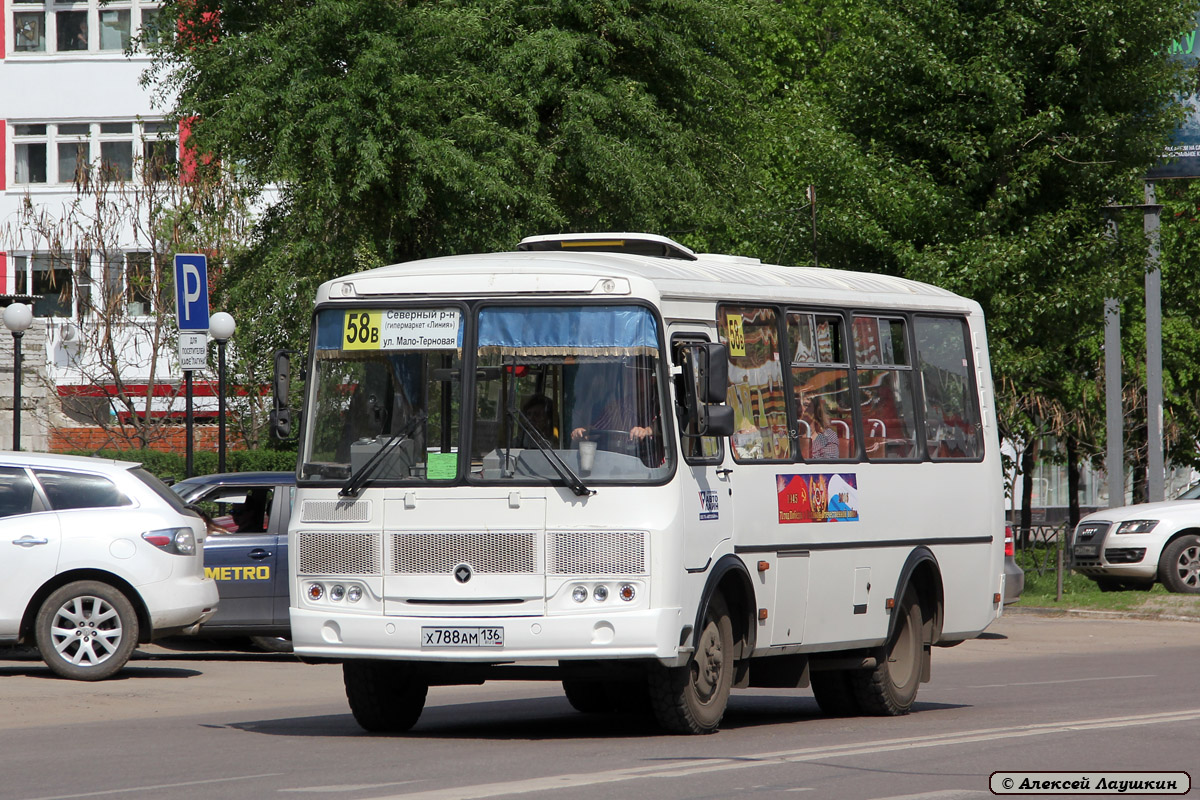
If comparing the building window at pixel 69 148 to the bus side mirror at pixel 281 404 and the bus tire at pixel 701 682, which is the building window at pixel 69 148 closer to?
the bus side mirror at pixel 281 404

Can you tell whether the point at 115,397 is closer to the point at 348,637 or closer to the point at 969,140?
the point at 969,140

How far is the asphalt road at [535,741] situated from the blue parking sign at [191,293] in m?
4.64

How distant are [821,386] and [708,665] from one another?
2.37m

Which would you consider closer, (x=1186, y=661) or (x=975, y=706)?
(x=975, y=706)

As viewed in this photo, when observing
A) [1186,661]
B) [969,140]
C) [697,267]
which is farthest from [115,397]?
[697,267]

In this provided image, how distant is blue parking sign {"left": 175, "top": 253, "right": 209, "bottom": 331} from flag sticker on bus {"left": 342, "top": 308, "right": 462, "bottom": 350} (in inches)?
367

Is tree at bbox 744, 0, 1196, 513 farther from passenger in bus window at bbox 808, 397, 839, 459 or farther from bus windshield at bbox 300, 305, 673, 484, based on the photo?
bus windshield at bbox 300, 305, 673, 484

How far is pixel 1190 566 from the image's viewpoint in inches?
1021

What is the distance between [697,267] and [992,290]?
14.3 metres

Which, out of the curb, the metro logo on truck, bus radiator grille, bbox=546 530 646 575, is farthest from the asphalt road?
the curb

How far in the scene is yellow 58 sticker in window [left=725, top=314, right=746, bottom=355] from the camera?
12.0 m

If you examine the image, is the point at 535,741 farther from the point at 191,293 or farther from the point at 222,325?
the point at 222,325

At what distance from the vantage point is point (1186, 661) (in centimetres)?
1823

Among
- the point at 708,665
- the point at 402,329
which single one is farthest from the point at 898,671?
the point at 402,329
